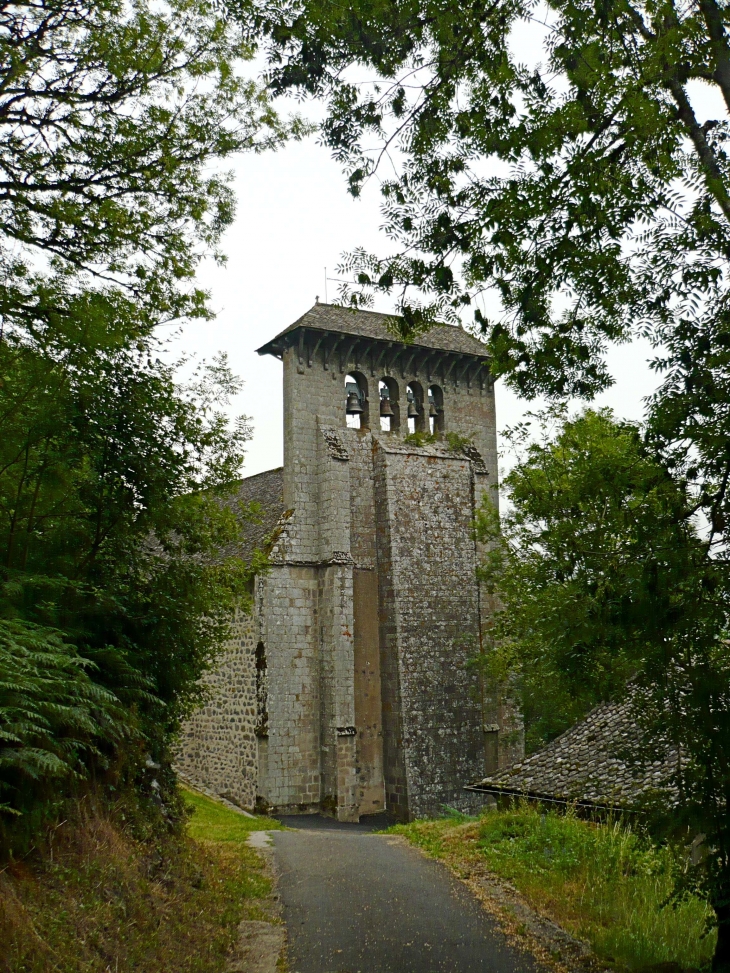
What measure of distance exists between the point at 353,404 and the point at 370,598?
5.19 meters

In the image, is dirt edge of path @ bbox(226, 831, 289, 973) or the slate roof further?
the slate roof

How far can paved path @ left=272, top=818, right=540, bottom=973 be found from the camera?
7012 mm

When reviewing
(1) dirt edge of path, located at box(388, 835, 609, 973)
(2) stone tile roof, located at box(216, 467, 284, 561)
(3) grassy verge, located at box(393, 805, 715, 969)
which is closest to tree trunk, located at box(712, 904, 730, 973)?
(3) grassy verge, located at box(393, 805, 715, 969)

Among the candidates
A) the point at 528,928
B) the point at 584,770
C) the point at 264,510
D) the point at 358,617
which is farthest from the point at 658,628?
the point at 264,510

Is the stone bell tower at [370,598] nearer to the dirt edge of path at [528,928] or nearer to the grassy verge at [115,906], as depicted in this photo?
the dirt edge of path at [528,928]

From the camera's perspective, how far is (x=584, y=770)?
1223 centimetres

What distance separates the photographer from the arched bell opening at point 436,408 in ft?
74.4

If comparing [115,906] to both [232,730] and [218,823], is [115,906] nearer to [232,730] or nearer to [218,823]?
[218,823]

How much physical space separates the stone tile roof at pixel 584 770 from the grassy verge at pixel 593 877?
1.31 ft

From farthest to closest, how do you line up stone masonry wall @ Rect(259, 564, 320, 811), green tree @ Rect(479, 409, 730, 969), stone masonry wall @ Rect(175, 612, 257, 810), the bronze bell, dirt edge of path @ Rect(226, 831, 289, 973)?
the bronze bell < stone masonry wall @ Rect(175, 612, 257, 810) < stone masonry wall @ Rect(259, 564, 320, 811) < dirt edge of path @ Rect(226, 831, 289, 973) < green tree @ Rect(479, 409, 730, 969)

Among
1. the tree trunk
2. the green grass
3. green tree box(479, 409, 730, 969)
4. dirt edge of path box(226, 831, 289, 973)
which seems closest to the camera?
green tree box(479, 409, 730, 969)

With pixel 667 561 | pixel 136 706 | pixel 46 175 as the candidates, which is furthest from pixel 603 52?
pixel 136 706

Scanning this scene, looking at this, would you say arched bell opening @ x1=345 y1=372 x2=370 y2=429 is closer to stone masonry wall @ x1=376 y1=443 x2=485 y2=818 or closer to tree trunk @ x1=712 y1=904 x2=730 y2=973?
stone masonry wall @ x1=376 y1=443 x2=485 y2=818

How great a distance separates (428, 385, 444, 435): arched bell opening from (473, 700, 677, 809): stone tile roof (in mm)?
10032
